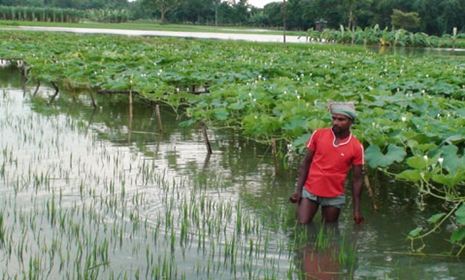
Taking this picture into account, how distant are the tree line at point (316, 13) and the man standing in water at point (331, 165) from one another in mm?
41800

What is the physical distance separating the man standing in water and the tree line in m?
41.8

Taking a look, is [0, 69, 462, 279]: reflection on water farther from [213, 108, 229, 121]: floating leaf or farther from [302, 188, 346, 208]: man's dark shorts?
[213, 108, 229, 121]: floating leaf

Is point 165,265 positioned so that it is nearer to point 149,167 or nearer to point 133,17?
point 149,167

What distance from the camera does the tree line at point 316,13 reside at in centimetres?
5925

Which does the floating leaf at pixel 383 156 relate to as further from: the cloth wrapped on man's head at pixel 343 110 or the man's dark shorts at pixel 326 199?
the cloth wrapped on man's head at pixel 343 110

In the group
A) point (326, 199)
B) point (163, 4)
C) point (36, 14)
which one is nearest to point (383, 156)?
point (326, 199)

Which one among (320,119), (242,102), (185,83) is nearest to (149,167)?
(242,102)

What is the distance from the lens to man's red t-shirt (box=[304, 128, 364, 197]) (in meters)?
5.25

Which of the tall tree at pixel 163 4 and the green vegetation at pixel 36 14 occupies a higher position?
the tall tree at pixel 163 4

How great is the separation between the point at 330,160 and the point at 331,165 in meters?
0.04

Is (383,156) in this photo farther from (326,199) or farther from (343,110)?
(343,110)

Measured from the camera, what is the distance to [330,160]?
5266mm

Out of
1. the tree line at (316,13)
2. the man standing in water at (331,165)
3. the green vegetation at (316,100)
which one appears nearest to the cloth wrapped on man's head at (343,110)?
the man standing in water at (331,165)

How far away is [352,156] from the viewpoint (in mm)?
5281
